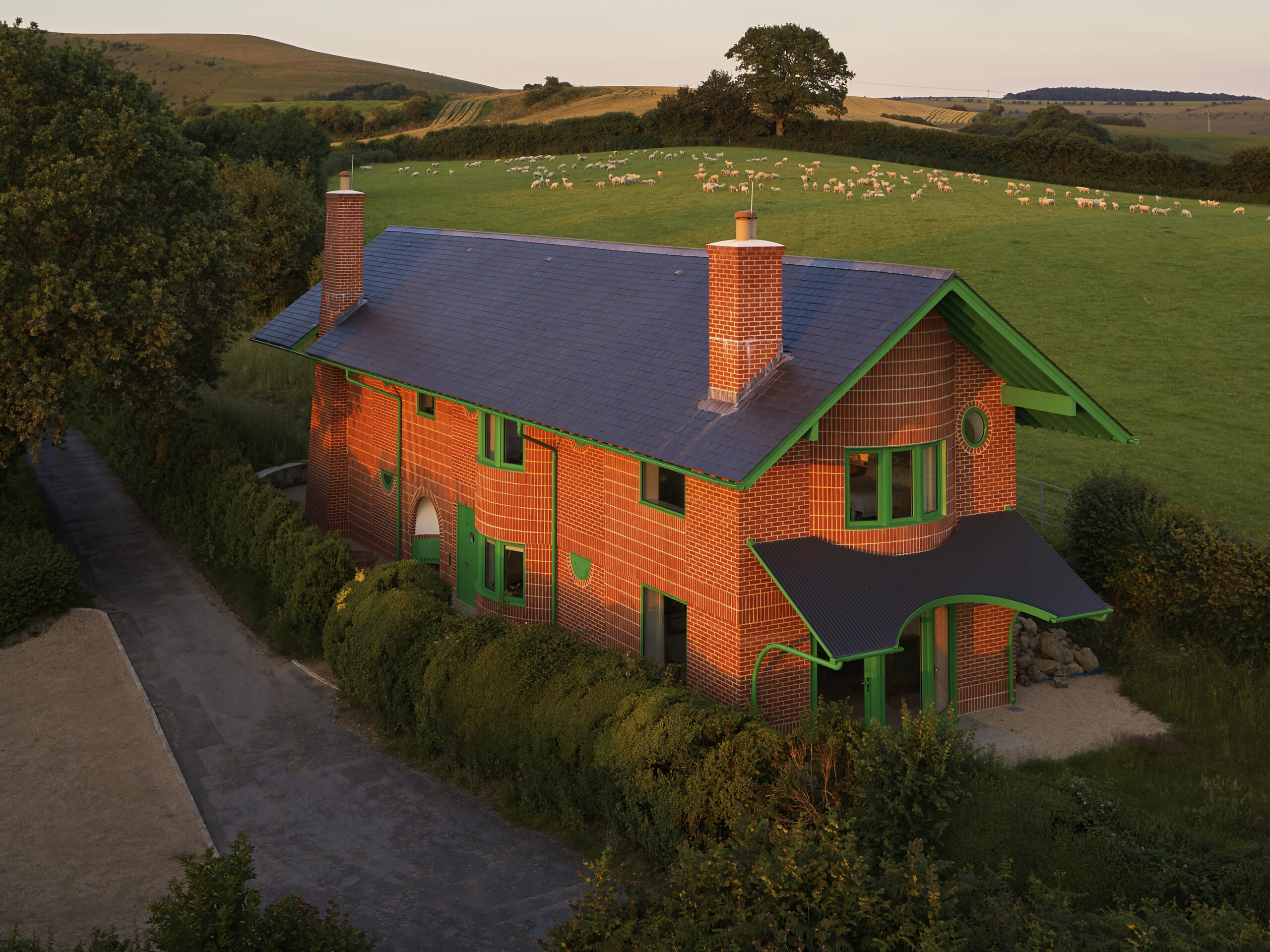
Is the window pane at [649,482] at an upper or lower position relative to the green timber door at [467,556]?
upper

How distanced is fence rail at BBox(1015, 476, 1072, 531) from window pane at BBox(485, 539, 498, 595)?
12.6m

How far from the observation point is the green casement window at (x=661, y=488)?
763 inches

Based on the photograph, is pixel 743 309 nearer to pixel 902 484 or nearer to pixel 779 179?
pixel 902 484

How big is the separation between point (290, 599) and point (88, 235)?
9.21 m

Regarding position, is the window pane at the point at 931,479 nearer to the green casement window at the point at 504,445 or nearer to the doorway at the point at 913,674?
the doorway at the point at 913,674

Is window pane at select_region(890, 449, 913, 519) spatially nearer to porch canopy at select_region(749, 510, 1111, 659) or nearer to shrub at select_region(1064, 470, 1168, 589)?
porch canopy at select_region(749, 510, 1111, 659)

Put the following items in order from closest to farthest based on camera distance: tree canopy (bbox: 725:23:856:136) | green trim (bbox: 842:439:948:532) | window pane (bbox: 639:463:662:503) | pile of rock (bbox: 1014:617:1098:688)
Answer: green trim (bbox: 842:439:948:532), window pane (bbox: 639:463:662:503), pile of rock (bbox: 1014:617:1098:688), tree canopy (bbox: 725:23:856:136)

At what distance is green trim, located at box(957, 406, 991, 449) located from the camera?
2006 cm

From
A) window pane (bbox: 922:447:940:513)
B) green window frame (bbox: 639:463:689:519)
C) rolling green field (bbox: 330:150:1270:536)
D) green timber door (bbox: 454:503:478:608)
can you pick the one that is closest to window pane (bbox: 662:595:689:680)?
green window frame (bbox: 639:463:689:519)

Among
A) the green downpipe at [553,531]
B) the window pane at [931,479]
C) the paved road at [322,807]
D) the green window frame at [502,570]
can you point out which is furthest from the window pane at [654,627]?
the window pane at [931,479]

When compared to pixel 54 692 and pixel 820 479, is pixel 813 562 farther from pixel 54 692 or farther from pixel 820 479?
pixel 54 692

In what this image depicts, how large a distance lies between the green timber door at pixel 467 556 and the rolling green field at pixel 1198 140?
10313 cm

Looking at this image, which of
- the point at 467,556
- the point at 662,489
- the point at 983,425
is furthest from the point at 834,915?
the point at 467,556

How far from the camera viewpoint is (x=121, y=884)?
15.8 meters
